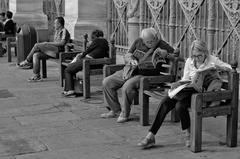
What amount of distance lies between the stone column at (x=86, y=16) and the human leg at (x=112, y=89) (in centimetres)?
642

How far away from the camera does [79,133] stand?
256 inches

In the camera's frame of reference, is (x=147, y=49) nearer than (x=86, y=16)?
Yes

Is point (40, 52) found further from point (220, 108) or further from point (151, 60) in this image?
point (220, 108)

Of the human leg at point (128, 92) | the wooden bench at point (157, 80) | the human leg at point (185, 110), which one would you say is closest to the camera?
the human leg at point (185, 110)

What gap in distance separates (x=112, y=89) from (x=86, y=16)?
6.72 meters

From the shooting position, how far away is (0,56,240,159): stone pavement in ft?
18.5

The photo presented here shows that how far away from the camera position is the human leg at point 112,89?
7.30 meters

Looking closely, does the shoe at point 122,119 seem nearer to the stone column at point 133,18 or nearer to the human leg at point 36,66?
the human leg at point 36,66

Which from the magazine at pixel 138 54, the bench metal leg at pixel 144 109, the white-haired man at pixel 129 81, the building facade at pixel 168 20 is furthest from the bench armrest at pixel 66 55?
the bench metal leg at pixel 144 109

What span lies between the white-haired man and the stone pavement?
19 centimetres

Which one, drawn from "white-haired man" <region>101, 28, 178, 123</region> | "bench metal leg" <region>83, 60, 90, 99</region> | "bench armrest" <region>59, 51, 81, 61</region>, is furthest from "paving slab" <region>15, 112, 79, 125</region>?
"bench armrest" <region>59, 51, 81, 61</region>

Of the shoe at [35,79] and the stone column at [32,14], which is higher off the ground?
the stone column at [32,14]

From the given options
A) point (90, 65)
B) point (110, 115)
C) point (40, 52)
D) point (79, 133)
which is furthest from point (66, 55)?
point (79, 133)

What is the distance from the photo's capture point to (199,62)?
588 centimetres
